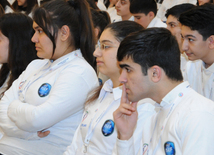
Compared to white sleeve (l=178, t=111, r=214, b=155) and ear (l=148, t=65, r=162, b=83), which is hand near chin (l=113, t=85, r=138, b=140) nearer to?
ear (l=148, t=65, r=162, b=83)

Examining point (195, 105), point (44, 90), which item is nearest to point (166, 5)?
point (44, 90)

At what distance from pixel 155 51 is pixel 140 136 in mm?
571

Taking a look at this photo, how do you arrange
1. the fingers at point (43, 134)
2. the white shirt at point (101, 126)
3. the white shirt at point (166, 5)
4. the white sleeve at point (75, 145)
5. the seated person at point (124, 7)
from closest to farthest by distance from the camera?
the white shirt at point (101, 126), the white sleeve at point (75, 145), the fingers at point (43, 134), the seated person at point (124, 7), the white shirt at point (166, 5)

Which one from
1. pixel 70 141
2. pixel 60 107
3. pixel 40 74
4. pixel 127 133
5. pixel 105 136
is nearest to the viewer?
pixel 127 133

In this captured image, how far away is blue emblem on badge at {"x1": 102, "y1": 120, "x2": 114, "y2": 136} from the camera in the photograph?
1.82 metres

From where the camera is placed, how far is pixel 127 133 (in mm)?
1649

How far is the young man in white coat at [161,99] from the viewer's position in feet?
4.18

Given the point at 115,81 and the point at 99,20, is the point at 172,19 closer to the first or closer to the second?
the point at 99,20

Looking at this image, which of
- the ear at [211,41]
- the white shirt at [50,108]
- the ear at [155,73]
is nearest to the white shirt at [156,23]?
the ear at [211,41]

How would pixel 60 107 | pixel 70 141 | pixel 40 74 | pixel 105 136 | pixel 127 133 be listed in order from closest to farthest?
pixel 127 133, pixel 105 136, pixel 60 107, pixel 70 141, pixel 40 74

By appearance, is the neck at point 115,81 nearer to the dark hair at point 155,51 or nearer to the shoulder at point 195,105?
the dark hair at point 155,51

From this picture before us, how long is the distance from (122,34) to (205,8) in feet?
2.83

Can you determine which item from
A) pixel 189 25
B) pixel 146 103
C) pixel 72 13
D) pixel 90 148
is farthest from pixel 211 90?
pixel 72 13

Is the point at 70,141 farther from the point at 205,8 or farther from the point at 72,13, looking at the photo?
the point at 205,8
